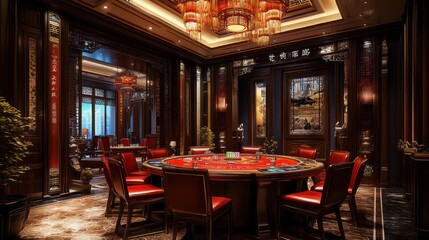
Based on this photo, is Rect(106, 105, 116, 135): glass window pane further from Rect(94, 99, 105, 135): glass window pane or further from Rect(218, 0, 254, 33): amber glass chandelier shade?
Rect(218, 0, 254, 33): amber glass chandelier shade

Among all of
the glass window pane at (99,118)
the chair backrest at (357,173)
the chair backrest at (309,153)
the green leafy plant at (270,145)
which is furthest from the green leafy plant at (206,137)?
the glass window pane at (99,118)

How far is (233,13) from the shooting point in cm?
407

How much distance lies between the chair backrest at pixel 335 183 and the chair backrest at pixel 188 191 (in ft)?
3.65

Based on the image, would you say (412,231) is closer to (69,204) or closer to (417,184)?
(417,184)

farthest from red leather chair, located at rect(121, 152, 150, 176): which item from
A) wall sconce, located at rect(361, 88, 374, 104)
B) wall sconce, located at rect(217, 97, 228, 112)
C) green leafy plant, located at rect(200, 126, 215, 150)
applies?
wall sconce, located at rect(361, 88, 374, 104)

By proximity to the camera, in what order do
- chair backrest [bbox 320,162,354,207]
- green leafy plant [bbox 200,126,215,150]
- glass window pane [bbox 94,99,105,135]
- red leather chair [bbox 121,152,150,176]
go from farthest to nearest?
1. glass window pane [bbox 94,99,105,135]
2. green leafy plant [bbox 200,126,215,150]
3. red leather chair [bbox 121,152,150,176]
4. chair backrest [bbox 320,162,354,207]

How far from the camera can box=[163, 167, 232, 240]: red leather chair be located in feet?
8.01

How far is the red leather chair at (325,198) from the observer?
2662 mm

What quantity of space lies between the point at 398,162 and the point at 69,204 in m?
6.44

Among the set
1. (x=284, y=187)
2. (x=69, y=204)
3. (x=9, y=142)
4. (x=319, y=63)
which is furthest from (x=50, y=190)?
(x=319, y=63)

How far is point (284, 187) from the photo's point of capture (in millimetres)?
3473

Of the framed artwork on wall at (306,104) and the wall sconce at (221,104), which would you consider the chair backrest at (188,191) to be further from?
the framed artwork on wall at (306,104)

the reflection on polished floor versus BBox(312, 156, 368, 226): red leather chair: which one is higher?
BBox(312, 156, 368, 226): red leather chair

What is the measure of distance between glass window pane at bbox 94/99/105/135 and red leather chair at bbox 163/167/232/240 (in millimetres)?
11903
